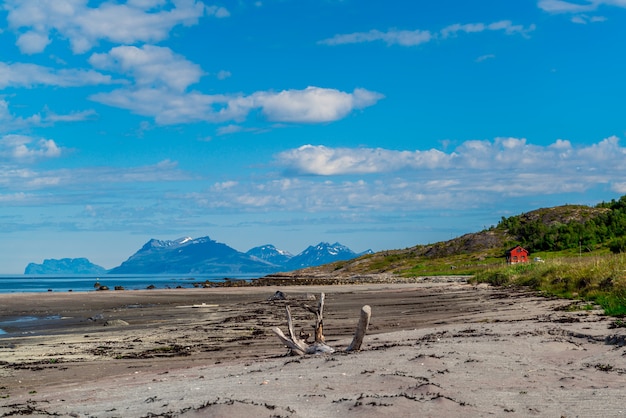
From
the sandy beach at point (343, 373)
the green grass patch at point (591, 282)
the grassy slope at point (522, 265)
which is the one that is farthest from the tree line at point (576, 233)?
the sandy beach at point (343, 373)

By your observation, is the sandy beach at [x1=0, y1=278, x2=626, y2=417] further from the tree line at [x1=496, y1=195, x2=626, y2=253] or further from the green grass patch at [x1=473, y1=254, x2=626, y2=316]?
the tree line at [x1=496, y1=195, x2=626, y2=253]

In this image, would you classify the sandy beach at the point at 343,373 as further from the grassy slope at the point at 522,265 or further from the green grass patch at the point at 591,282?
the grassy slope at the point at 522,265

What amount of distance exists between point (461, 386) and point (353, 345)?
504cm

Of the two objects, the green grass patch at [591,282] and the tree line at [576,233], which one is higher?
the tree line at [576,233]

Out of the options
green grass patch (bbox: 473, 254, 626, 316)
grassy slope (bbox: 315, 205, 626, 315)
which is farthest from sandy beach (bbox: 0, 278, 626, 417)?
grassy slope (bbox: 315, 205, 626, 315)

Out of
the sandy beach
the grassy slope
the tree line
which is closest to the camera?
the sandy beach

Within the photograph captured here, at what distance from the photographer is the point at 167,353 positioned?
65.8ft

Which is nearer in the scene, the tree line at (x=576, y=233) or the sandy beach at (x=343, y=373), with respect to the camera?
the sandy beach at (x=343, y=373)

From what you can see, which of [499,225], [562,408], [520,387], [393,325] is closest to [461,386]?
[520,387]

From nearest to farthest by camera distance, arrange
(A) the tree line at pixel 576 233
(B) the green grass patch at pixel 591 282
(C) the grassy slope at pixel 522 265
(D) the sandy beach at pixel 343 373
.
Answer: (D) the sandy beach at pixel 343 373, (B) the green grass patch at pixel 591 282, (C) the grassy slope at pixel 522 265, (A) the tree line at pixel 576 233

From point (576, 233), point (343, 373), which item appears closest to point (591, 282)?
point (343, 373)

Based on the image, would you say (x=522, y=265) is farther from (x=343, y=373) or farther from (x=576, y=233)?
(x=576, y=233)

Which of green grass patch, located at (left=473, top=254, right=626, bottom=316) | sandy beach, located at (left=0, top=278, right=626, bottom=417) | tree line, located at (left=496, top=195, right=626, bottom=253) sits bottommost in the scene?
sandy beach, located at (left=0, top=278, right=626, bottom=417)

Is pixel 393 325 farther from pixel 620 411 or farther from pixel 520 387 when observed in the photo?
pixel 620 411
